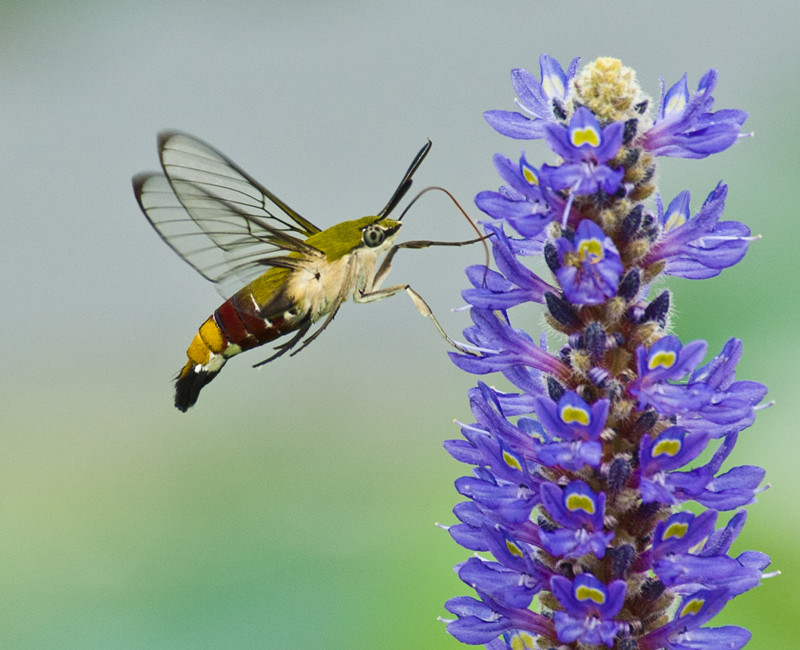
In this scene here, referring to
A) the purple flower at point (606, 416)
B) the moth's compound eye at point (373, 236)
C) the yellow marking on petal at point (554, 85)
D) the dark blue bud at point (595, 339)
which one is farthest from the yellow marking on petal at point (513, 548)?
the moth's compound eye at point (373, 236)

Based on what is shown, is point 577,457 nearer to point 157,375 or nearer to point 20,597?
point 20,597

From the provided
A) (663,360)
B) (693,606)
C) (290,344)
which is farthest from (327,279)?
(693,606)

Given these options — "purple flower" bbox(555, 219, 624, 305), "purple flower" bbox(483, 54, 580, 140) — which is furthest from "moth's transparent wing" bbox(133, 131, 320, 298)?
"purple flower" bbox(555, 219, 624, 305)

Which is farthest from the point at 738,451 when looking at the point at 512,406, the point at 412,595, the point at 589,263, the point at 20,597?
the point at 20,597

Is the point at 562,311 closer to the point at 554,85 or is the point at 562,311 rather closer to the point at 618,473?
the point at 618,473

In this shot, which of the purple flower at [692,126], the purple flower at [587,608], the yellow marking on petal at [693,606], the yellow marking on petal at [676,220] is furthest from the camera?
the yellow marking on petal at [676,220]

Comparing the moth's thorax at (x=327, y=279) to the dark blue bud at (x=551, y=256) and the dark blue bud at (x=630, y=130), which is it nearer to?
the dark blue bud at (x=551, y=256)
